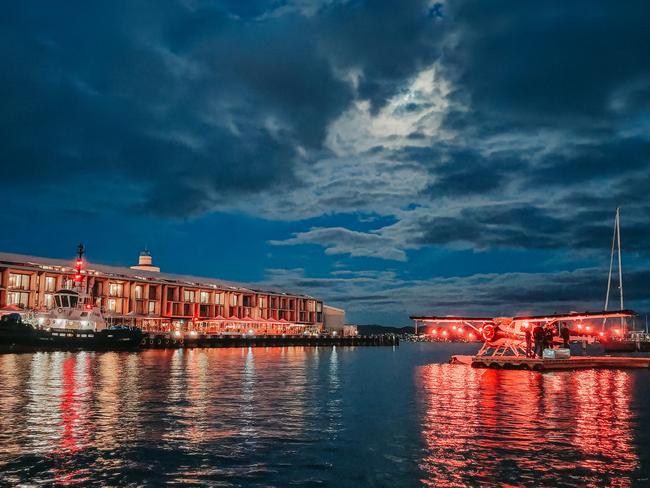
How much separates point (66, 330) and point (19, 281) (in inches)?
1046

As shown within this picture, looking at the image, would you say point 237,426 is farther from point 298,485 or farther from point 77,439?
point 298,485

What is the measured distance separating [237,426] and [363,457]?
6.52 m

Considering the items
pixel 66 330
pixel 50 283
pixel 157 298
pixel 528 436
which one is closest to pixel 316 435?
pixel 528 436

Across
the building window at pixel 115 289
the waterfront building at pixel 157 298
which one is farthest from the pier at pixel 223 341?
the building window at pixel 115 289

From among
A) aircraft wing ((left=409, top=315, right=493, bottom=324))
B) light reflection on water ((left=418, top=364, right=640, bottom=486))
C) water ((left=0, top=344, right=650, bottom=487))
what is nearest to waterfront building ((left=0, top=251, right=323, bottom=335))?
aircraft wing ((left=409, top=315, right=493, bottom=324))

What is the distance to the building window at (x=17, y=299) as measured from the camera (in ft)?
342

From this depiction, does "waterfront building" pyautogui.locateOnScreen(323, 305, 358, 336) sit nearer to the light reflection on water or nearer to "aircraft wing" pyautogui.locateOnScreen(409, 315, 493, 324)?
"aircraft wing" pyautogui.locateOnScreen(409, 315, 493, 324)

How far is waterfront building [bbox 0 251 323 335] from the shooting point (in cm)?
10606

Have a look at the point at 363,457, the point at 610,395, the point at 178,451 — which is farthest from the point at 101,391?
the point at 610,395

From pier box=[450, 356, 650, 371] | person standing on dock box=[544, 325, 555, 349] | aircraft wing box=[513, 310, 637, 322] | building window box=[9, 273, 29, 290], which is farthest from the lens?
building window box=[9, 273, 29, 290]

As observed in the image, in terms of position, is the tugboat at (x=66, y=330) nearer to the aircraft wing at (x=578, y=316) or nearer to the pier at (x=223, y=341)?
the pier at (x=223, y=341)

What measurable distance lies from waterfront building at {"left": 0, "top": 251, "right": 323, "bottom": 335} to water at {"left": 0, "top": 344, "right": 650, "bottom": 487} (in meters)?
68.0

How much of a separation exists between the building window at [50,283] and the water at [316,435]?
249 ft

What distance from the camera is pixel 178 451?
19.3 meters
